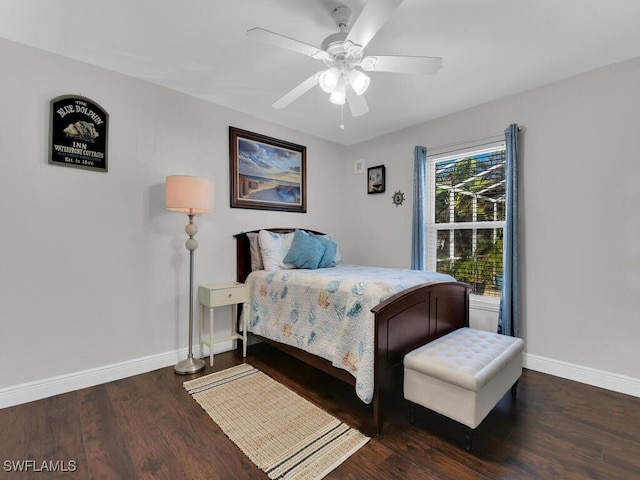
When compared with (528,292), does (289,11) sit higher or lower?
higher

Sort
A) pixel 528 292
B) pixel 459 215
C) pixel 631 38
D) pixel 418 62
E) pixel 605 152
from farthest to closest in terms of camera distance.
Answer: pixel 459 215 < pixel 528 292 < pixel 605 152 < pixel 631 38 < pixel 418 62

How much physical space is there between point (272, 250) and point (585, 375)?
2947 mm

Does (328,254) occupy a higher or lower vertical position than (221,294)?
higher

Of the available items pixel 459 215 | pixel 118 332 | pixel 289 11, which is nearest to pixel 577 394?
pixel 459 215

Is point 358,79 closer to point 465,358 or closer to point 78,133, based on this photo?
point 465,358

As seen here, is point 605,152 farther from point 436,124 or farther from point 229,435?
point 229,435

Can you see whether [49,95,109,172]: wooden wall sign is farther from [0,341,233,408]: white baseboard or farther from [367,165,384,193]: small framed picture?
[367,165,384,193]: small framed picture

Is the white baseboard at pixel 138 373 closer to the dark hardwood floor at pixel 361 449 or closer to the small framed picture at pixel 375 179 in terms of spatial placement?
the dark hardwood floor at pixel 361 449

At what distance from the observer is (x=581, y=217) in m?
2.49

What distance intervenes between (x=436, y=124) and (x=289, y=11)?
7.35ft

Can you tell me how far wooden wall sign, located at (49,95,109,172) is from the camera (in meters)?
2.23

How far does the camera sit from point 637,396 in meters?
2.21

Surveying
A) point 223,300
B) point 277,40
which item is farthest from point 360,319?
point 277,40

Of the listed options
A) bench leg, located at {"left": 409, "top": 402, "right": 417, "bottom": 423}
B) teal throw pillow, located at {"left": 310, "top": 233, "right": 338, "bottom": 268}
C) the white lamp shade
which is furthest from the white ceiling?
bench leg, located at {"left": 409, "top": 402, "right": 417, "bottom": 423}
